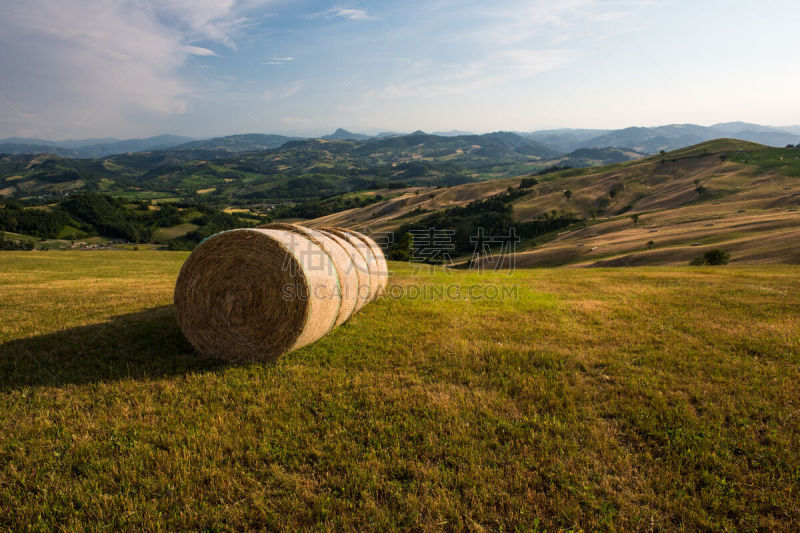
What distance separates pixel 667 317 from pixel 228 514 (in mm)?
10669

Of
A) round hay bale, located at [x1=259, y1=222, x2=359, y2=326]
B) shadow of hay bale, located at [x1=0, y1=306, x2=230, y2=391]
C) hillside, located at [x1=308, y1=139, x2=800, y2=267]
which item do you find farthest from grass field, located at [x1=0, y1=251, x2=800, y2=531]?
hillside, located at [x1=308, y1=139, x2=800, y2=267]

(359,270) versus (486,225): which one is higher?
(486,225)

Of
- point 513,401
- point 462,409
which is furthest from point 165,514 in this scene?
point 513,401

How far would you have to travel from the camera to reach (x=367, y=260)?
10906 mm

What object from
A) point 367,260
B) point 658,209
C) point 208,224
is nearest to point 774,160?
point 658,209

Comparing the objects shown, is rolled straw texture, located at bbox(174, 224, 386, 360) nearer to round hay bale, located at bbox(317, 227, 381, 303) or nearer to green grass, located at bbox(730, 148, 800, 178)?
round hay bale, located at bbox(317, 227, 381, 303)

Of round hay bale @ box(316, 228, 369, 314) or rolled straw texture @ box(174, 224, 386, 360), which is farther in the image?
round hay bale @ box(316, 228, 369, 314)

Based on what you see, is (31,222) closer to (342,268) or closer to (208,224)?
(208,224)

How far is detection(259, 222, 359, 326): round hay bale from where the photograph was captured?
829 cm

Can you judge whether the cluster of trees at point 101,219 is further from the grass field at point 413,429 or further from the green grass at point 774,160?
the green grass at point 774,160

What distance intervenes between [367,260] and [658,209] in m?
101

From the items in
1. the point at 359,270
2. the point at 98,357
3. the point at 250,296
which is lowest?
the point at 98,357

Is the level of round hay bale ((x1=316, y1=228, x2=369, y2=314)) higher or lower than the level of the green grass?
lower

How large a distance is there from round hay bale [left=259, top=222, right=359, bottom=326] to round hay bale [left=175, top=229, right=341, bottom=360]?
83 centimetres
